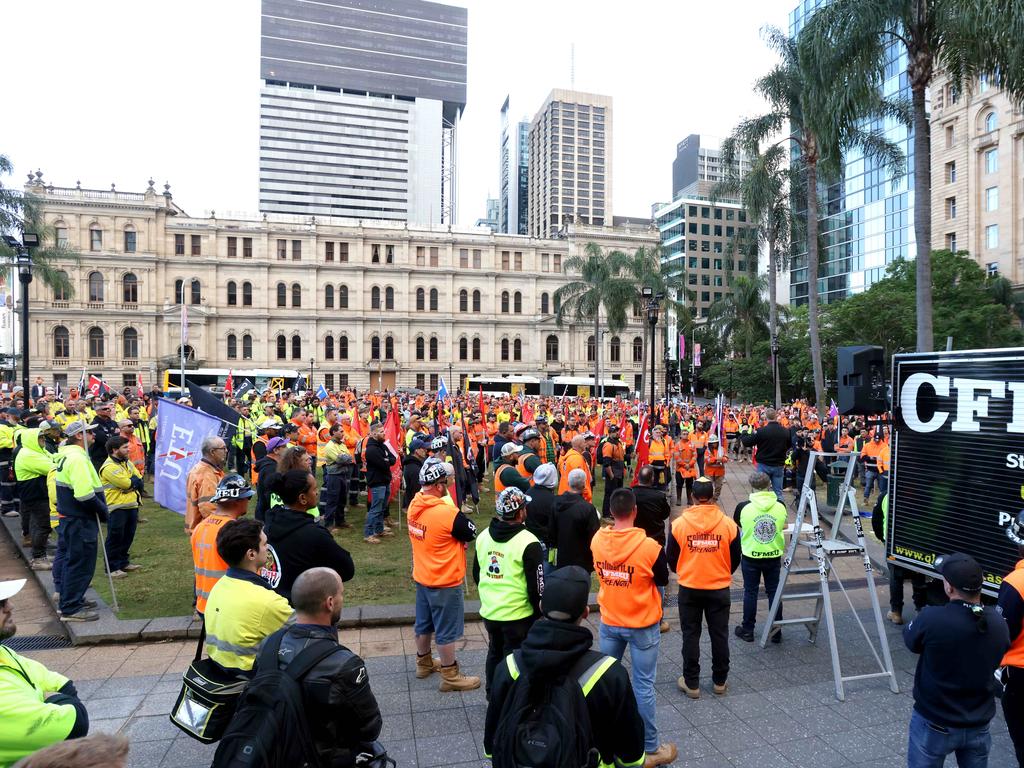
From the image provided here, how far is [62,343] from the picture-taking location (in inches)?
2304

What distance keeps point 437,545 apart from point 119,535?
5.31 meters

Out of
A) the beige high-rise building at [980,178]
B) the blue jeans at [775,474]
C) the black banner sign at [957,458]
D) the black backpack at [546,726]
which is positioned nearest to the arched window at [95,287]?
the blue jeans at [775,474]

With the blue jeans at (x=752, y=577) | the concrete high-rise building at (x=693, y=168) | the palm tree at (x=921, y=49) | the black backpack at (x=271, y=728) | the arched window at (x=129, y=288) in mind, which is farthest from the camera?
the concrete high-rise building at (x=693, y=168)

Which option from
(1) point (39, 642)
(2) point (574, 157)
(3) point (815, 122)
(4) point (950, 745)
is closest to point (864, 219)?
(3) point (815, 122)

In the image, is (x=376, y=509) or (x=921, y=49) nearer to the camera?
(x=376, y=509)

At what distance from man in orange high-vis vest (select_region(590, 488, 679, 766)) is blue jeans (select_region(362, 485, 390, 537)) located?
19.7 ft

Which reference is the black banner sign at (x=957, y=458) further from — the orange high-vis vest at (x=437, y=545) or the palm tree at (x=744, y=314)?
the palm tree at (x=744, y=314)

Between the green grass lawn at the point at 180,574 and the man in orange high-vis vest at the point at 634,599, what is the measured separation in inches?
130

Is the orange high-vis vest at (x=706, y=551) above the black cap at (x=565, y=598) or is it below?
below

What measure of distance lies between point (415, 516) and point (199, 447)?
3722mm

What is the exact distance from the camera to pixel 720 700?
5.04m

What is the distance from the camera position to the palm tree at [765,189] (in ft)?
86.4

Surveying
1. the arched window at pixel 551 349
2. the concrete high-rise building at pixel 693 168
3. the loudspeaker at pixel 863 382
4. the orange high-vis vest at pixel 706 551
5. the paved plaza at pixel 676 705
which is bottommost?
the paved plaza at pixel 676 705

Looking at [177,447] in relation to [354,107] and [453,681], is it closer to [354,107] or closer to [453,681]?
[453,681]
